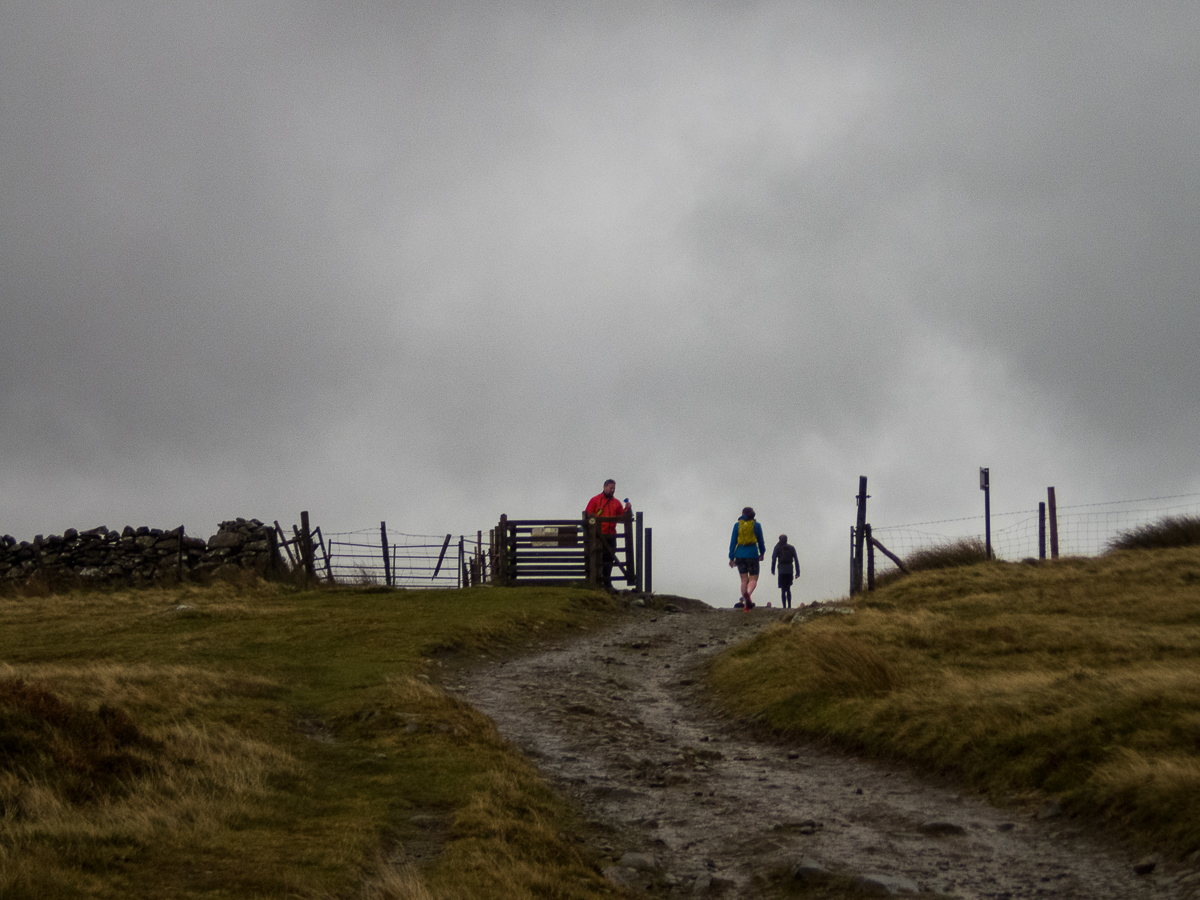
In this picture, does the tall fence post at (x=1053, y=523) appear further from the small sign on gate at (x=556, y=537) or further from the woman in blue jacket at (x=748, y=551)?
the small sign on gate at (x=556, y=537)

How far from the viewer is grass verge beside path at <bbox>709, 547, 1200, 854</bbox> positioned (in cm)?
911

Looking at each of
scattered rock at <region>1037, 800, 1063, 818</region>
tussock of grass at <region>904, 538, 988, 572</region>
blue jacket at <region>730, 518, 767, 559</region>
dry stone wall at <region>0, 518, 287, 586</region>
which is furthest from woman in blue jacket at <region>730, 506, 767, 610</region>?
scattered rock at <region>1037, 800, 1063, 818</region>

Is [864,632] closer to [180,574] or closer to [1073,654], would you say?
[1073,654]

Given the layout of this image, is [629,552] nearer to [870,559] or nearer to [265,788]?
[870,559]

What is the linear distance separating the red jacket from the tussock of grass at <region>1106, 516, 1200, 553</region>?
13152 mm

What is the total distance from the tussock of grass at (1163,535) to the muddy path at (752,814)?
1732cm

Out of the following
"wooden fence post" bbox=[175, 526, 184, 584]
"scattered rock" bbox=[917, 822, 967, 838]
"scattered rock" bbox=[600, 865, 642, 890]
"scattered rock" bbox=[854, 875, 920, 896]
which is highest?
"wooden fence post" bbox=[175, 526, 184, 584]

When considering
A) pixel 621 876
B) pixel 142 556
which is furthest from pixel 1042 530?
pixel 142 556

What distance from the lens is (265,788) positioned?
9219mm

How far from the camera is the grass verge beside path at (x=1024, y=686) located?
359 inches

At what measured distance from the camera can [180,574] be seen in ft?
110

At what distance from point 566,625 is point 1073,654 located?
11.1 meters

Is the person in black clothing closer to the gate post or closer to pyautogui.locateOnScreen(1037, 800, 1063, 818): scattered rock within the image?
the gate post

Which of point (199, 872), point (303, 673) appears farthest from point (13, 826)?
point (303, 673)
